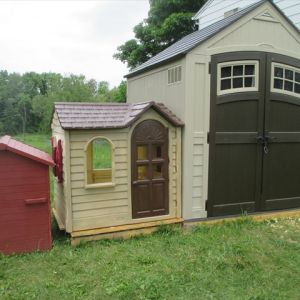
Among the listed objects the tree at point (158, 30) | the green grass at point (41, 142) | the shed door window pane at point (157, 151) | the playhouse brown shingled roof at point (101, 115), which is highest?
the tree at point (158, 30)

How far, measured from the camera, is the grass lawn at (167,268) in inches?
133

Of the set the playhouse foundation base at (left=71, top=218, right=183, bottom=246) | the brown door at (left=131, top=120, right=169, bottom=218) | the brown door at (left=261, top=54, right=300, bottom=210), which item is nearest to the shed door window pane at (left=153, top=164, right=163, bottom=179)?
the brown door at (left=131, top=120, right=169, bottom=218)

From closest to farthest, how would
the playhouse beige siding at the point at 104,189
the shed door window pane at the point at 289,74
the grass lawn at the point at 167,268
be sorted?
the grass lawn at the point at 167,268 → the playhouse beige siding at the point at 104,189 → the shed door window pane at the point at 289,74

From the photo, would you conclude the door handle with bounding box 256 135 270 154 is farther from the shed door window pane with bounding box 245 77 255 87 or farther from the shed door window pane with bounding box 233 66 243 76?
the shed door window pane with bounding box 233 66 243 76

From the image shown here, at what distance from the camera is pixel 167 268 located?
386 cm

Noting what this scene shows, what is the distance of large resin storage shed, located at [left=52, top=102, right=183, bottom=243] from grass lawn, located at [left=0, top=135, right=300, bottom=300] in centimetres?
32

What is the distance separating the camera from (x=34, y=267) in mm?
3924

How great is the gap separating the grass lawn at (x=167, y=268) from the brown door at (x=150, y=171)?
408 mm

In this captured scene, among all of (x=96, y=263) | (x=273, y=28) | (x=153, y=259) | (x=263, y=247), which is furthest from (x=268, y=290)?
(x=273, y=28)

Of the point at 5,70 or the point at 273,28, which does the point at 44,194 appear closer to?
the point at 273,28

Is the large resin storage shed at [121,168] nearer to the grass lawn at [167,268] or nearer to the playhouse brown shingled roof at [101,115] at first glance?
the playhouse brown shingled roof at [101,115]

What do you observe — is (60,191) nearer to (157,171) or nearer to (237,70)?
(157,171)

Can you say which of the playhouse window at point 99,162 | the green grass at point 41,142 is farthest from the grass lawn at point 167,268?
the green grass at point 41,142

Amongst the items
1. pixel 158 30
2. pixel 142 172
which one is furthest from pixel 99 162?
pixel 158 30
